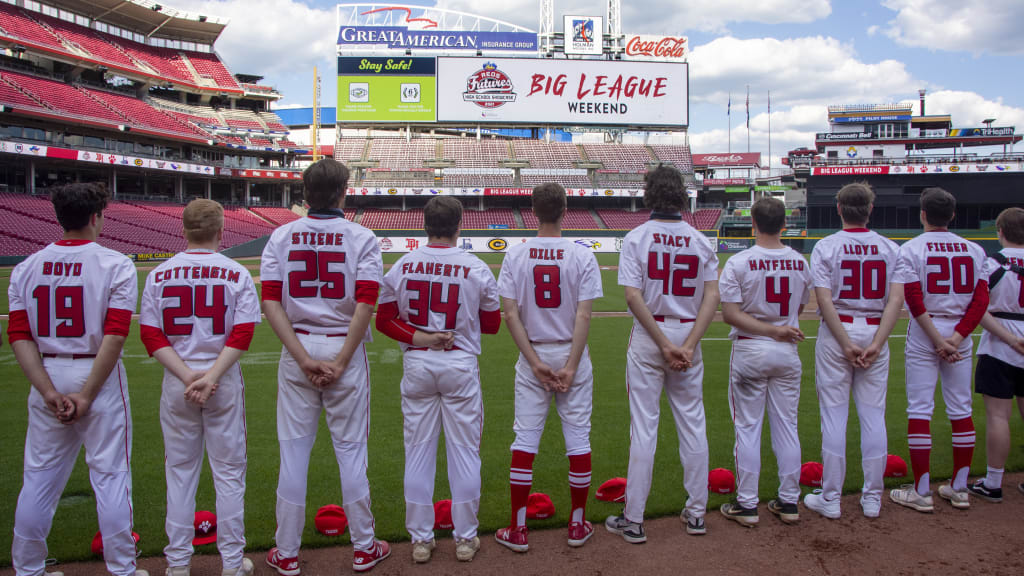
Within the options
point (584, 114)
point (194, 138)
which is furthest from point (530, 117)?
point (194, 138)

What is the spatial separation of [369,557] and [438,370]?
1134mm

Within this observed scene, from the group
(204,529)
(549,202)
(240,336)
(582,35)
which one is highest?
(582,35)

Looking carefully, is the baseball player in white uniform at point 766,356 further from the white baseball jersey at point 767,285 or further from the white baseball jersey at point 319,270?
the white baseball jersey at point 319,270

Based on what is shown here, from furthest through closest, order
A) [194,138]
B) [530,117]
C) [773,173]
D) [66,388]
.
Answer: [773,173]
[530,117]
[194,138]
[66,388]

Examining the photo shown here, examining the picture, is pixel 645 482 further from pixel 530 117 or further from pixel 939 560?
pixel 530 117

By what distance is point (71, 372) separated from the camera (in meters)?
3.33

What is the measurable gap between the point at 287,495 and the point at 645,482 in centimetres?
212

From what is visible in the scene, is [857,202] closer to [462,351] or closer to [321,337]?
[462,351]

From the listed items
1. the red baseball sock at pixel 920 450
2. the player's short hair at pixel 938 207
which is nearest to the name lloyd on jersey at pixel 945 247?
the player's short hair at pixel 938 207

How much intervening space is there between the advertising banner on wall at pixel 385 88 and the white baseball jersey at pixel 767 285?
47.6 metres

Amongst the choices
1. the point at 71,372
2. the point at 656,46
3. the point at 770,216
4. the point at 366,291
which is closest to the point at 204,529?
the point at 71,372

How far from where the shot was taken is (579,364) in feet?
13.0

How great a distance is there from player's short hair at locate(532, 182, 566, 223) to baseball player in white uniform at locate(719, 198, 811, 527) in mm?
1215

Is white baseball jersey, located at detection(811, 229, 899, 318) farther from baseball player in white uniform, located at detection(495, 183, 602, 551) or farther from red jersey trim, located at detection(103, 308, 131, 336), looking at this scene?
red jersey trim, located at detection(103, 308, 131, 336)
